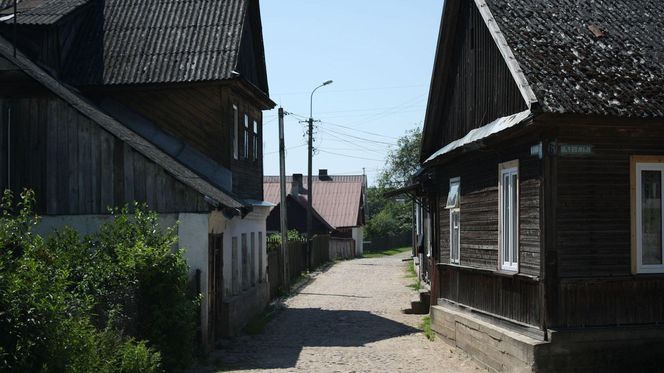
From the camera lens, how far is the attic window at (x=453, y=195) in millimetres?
16312

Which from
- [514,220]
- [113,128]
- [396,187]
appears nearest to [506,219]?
[514,220]

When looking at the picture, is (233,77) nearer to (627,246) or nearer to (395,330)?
(395,330)

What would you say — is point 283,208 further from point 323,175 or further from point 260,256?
point 323,175

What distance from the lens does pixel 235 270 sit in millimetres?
19859

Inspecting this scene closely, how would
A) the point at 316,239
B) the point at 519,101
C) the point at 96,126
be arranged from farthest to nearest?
the point at 316,239 → the point at 96,126 → the point at 519,101

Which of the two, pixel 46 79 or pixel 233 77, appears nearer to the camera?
pixel 46 79

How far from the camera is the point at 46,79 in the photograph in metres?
15.3

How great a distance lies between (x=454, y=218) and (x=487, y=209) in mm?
2642

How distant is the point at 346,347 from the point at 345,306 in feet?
25.2

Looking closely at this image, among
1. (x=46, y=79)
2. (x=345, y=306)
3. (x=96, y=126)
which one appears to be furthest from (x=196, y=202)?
(x=345, y=306)

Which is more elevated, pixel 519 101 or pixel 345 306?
pixel 519 101

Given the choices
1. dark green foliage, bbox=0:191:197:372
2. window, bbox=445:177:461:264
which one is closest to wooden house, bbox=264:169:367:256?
window, bbox=445:177:461:264

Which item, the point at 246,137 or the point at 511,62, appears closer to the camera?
the point at 511,62

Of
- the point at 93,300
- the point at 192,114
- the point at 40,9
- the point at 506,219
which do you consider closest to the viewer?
the point at 93,300
